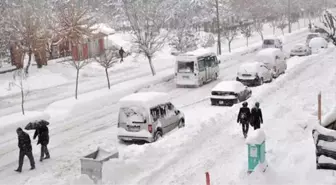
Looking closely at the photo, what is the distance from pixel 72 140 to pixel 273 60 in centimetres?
1758

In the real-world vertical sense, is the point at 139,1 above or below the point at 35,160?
above

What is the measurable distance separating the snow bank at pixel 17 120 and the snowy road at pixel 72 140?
2.38 feet

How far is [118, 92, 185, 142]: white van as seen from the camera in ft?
57.3

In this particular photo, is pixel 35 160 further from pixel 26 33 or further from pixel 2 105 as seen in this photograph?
pixel 26 33

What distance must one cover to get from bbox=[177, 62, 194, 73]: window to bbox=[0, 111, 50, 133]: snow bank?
35.3ft

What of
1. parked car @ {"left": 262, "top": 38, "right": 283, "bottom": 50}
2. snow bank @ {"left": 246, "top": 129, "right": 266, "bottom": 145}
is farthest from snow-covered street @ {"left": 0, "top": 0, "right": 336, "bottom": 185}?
parked car @ {"left": 262, "top": 38, "right": 283, "bottom": 50}

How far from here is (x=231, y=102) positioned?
25.1 m

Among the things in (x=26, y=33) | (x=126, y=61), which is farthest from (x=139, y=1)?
(x=26, y=33)

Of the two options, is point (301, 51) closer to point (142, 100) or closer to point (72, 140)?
point (72, 140)

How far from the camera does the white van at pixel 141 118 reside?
17.5m

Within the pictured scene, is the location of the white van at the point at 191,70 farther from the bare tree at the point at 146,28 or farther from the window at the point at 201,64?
the bare tree at the point at 146,28

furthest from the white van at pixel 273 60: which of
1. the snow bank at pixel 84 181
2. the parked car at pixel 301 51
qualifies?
the snow bank at pixel 84 181

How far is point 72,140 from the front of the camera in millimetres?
19906

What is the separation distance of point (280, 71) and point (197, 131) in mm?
17500
